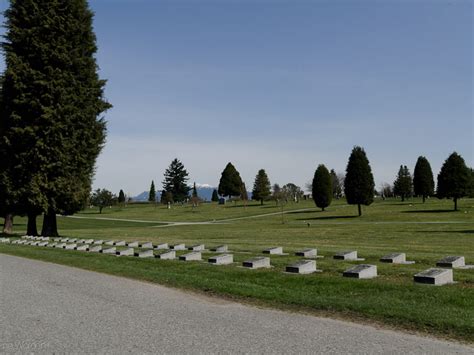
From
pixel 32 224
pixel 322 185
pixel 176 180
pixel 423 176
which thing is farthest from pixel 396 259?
pixel 176 180

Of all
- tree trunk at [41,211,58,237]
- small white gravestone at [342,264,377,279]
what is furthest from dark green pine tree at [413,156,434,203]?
small white gravestone at [342,264,377,279]

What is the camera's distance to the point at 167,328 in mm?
6129

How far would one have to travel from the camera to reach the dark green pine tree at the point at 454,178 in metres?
Result: 56.4

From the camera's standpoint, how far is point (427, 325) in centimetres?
604

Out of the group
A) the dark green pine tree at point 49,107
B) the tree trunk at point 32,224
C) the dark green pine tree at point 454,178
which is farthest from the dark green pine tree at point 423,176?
the tree trunk at point 32,224

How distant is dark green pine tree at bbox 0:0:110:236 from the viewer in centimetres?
2825

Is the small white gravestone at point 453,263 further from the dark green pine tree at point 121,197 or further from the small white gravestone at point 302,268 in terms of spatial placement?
the dark green pine tree at point 121,197

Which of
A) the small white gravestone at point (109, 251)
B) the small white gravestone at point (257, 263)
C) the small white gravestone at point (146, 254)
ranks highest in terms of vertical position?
the small white gravestone at point (257, 263)

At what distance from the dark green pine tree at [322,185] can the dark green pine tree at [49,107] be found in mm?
42312

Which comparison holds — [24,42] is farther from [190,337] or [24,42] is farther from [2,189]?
[190,337]

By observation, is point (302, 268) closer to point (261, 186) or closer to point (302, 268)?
point (302, 268)

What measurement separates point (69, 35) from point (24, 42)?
9.22 ft

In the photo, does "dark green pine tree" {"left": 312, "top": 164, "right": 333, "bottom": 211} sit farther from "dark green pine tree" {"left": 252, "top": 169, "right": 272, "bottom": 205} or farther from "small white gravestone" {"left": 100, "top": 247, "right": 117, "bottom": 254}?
"small white gravestone" {"left": 100, "top": 247, "right": 117, "bottom": 254}

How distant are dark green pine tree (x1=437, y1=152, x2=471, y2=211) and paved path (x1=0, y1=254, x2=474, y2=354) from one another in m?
54.8
